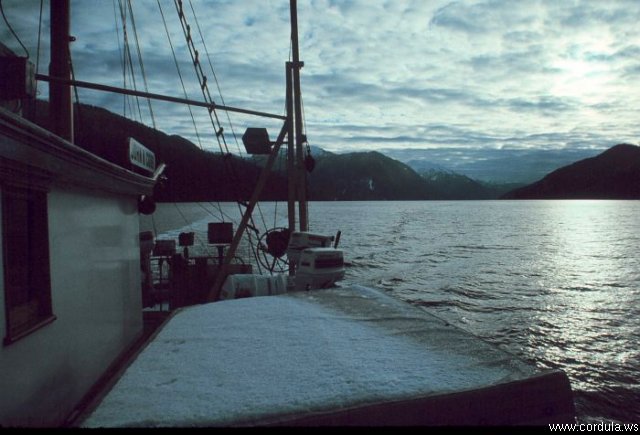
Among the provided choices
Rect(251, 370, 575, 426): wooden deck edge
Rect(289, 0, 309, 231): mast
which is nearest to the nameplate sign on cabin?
Rect(289, 0, 309, 231): mast

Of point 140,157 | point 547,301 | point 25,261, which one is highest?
point 140,157

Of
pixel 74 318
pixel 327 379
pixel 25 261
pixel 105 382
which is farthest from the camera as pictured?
pixel 105 382

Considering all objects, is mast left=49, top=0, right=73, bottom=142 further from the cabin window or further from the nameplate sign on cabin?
the cabin window

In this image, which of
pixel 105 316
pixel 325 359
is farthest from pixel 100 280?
pixel 325 359

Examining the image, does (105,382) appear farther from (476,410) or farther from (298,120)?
(298,120)

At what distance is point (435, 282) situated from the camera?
32062 mm

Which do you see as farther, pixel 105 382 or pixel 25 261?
pixel 105 382

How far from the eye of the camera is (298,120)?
43.9 feet

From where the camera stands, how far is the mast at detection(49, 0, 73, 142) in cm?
865

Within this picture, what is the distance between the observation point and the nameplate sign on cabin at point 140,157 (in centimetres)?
863

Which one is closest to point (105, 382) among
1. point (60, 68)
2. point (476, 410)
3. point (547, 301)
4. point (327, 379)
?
point (327, 379)

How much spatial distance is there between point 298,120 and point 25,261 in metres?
9.62

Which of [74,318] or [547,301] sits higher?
[74,318]

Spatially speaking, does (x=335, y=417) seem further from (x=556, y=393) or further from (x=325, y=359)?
(x=556, y=393)
